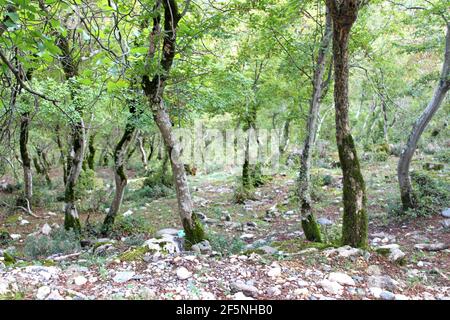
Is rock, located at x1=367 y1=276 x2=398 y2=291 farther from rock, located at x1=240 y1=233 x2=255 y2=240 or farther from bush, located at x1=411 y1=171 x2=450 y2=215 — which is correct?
bush, located at x1=411 y1=171 x2=450 y2=215

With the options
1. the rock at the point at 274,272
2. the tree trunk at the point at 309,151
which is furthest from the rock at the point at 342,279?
the tree trunk at the point at 309,151

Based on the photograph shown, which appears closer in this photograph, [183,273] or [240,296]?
[240,296]

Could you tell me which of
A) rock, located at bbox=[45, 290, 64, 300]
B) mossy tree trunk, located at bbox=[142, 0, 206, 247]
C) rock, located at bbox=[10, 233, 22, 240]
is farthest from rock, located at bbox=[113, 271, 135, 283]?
rock, located at bbox=[10, 233, 22, 240]

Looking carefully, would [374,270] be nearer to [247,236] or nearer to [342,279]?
[342,279]

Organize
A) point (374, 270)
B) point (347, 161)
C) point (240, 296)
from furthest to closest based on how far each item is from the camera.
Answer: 1. point (347, 161)
2. point (374, 270)
3. point (240, 296)

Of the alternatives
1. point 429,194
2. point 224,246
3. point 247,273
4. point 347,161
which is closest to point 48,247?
point 224,246

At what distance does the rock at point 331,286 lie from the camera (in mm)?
3437

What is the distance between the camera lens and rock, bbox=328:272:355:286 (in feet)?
11.9

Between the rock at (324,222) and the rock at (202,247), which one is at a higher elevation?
the rock at (202,247)

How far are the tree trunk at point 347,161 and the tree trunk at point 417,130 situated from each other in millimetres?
4576

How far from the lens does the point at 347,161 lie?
4.48m

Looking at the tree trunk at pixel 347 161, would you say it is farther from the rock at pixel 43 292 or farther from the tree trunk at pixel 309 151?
the rock at pixel 43 292

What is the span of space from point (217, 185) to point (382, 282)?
13.4 meters
